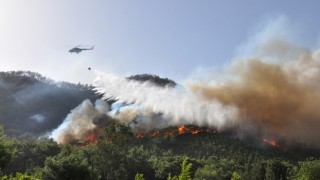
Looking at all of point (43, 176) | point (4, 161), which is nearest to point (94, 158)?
point (43, 176)

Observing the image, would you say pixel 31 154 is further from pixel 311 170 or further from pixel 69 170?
pixel 311 170

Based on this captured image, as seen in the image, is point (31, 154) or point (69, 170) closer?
point (69, 170)

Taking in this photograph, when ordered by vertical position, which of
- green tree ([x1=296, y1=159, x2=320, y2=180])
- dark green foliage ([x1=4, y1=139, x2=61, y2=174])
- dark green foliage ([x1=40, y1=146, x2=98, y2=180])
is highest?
dark green foliage ([x1=4, y1=139, x2=61, y2=174])

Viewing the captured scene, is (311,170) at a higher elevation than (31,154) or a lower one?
lower

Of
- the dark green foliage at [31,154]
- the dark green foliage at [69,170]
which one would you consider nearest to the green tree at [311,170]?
the dark green foliage at [69,170]

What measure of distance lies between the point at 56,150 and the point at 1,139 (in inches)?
5403

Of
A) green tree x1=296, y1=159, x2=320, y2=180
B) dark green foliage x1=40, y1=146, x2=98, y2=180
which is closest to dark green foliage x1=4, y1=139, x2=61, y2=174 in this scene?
dark green foliage x1=40, y1=146, x2=98, y2=180

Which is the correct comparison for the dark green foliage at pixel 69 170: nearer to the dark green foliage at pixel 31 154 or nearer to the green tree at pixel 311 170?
the green tree at pixel 311 170

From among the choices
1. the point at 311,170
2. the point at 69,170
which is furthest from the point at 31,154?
the point at 311,170

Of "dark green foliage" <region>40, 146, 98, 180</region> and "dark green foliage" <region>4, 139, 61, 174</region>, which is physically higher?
"dark green foliage" <region>4, 139, 61, 174</region>

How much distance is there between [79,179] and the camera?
326 ft

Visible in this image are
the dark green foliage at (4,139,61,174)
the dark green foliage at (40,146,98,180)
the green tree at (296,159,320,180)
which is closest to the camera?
the dark green foliage at (40,146,98,180)

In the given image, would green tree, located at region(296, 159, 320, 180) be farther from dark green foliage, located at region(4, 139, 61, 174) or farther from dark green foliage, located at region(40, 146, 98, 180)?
dark green foliage, located at region(4, 139, 61, 174)

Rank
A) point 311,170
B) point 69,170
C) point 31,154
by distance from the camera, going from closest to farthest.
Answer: point 69,170
point 311,170
point 31,154
